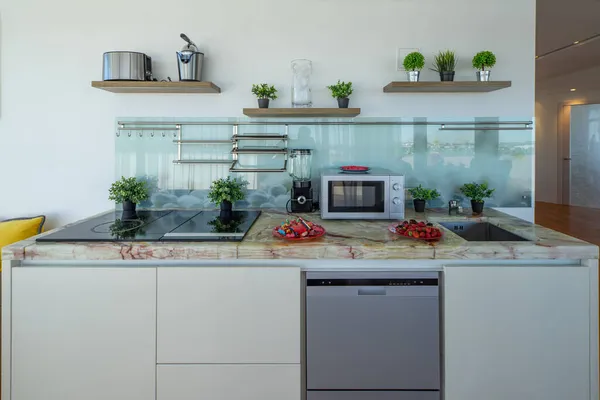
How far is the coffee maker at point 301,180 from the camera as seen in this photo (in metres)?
2.38

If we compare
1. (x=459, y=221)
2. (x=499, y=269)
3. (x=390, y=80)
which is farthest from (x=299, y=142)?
(x=499, y=269)

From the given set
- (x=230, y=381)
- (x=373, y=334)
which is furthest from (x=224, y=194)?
(x=373, y=334)

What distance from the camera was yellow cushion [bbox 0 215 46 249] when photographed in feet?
7.48

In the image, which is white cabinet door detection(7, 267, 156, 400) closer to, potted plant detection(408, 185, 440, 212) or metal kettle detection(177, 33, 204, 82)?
metal kettle detection(177, 33, 204, 82)

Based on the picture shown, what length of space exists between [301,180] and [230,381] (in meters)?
1.20

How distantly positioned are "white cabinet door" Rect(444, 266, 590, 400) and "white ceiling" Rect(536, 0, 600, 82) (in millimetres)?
3220

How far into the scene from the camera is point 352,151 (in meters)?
2.55

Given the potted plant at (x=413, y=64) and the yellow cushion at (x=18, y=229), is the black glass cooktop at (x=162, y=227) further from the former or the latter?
the potted plant at (x=413, y=64)

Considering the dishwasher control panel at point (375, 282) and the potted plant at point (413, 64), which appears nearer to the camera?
the dishwasher control panel at point (375, 282)

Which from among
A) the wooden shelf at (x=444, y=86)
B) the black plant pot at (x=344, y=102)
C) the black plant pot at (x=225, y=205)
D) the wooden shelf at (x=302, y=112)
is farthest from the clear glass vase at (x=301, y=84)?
the black plant pot at (x=225, y=205)

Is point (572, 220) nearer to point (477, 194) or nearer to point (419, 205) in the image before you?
point (477, 194)

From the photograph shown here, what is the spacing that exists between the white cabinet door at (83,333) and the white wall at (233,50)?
1.20 m

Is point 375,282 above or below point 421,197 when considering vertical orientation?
below

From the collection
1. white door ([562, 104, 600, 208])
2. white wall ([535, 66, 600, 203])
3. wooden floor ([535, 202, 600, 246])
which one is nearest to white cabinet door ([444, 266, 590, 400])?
wooden floor ([535, 202, 600, 246])
